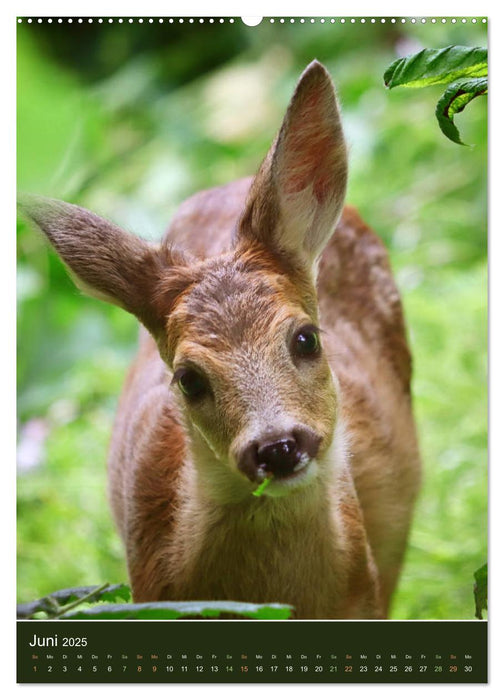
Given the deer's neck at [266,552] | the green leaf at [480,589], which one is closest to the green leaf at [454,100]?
the deer's neck at [266,552]

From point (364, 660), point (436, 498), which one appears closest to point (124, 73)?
point (436, 498)

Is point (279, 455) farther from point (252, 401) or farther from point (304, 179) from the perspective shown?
point (304, 179)

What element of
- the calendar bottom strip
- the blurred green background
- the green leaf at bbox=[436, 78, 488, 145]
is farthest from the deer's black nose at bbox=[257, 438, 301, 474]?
the blurred green background

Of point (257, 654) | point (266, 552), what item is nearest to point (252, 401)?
point (266, 552)

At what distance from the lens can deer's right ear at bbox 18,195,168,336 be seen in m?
2.37

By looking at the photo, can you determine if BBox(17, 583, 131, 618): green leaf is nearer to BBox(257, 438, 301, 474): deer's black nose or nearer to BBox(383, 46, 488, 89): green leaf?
BBox(257, 438, 301, 474): deer's black nose

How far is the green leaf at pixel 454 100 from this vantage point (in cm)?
212

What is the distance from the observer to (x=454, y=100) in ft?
7.10

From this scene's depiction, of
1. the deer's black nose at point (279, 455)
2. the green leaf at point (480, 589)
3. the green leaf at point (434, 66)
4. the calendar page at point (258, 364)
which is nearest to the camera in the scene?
the deer's black nose at point (279, 455)

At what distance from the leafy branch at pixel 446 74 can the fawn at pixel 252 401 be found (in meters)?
0.19

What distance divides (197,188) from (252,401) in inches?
99.4

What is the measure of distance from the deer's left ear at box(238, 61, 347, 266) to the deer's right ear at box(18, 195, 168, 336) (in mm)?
228

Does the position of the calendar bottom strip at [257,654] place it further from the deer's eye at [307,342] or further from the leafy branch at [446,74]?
the leafy branch at [446,74]

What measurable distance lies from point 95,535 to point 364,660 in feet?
5.02
